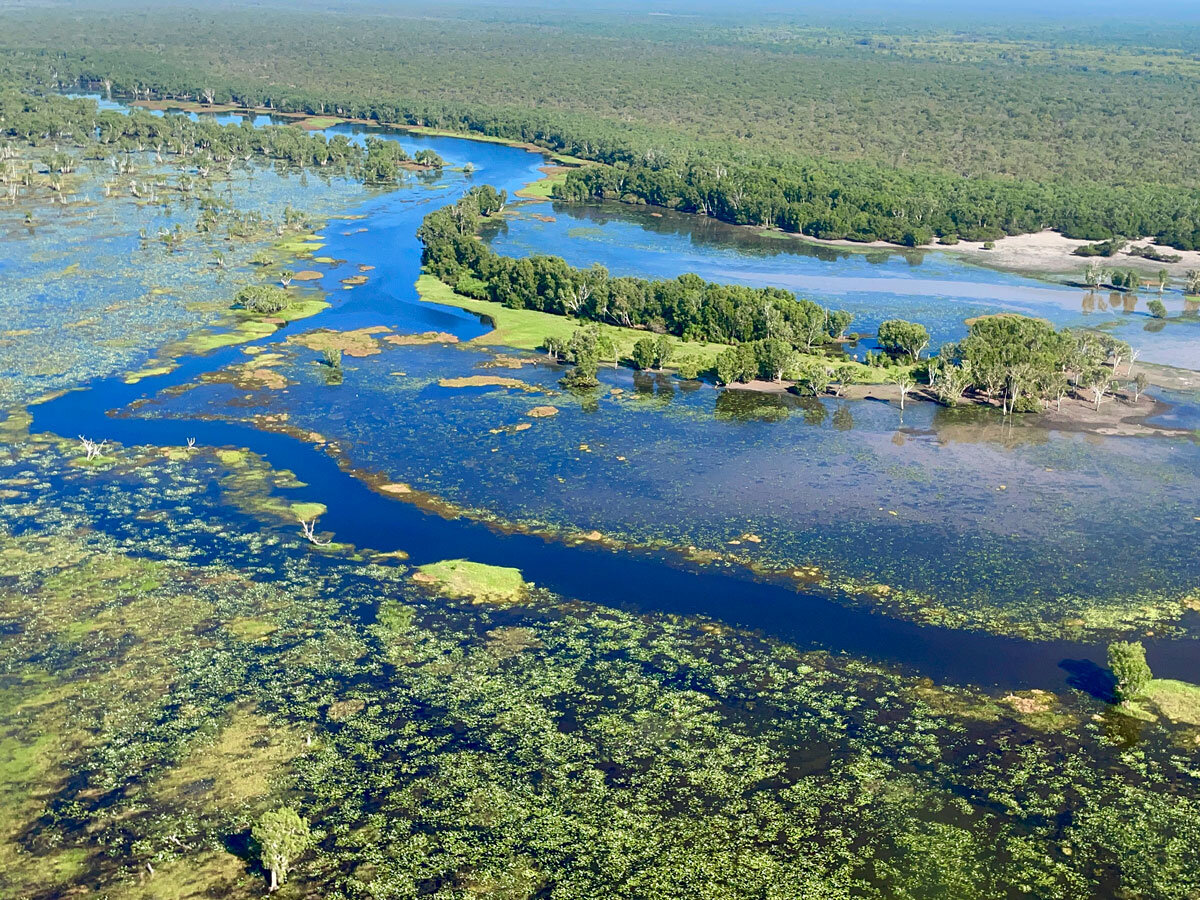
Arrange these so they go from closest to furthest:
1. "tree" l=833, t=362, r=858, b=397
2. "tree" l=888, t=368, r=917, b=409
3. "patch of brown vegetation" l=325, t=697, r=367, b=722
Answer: "patch of brown vegetation" l=325, t=697, r=367, b=722 → "tree" l=888, t=368, r=917, b=409 → "tree" l=833, t=362, r=858, b=397

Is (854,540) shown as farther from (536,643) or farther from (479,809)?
(479,809)

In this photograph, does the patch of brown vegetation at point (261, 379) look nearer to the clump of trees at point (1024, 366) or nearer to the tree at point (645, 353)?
the tree at point (645, 353)

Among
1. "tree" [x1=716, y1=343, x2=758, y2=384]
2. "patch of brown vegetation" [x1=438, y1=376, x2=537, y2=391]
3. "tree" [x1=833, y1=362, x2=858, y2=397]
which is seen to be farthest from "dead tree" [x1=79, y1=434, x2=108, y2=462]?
"tree" [x1=833, y1=362, x2=858, y2=397]

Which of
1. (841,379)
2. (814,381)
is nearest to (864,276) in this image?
(841,379)

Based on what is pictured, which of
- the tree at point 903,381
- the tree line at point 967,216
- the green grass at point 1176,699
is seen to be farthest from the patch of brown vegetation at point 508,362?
the tree line at point 967,216

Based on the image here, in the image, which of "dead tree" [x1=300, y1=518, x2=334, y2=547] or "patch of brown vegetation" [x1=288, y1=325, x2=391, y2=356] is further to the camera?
"patch of brown vegetation" [x1=288, y1=325, x2=391, y2=356]

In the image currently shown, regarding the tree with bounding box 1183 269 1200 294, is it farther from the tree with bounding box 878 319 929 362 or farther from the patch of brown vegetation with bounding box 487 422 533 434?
the patch of brown vegetation with bounding box 487 422 533 434

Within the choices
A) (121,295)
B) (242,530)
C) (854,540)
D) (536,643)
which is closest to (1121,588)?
(854,540)
